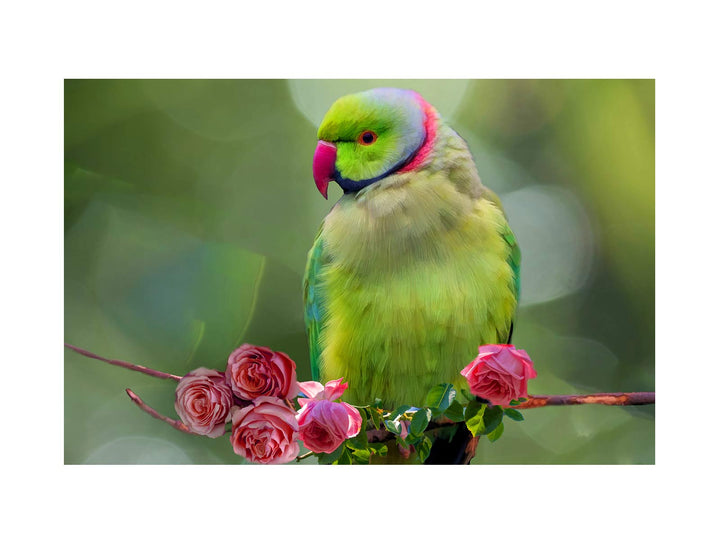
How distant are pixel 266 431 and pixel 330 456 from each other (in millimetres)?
203

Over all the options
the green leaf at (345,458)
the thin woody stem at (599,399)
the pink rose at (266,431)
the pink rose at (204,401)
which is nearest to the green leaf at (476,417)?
the thin woody stem at (599,399)

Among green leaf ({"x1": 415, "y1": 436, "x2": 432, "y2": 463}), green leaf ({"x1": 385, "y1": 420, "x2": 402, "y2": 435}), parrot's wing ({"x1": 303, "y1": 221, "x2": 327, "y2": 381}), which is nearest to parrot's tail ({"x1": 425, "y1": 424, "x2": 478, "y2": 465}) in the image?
green leaf ({"x1": 415, "y1": 436, "x2": 432, "y2": 463})

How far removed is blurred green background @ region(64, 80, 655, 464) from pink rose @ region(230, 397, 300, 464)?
8 cm

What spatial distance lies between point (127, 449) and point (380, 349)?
81 centimetres

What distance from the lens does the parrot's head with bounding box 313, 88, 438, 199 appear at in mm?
2037

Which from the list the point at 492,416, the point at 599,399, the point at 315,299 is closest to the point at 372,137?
the point at 315,299

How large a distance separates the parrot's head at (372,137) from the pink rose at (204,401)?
65cm

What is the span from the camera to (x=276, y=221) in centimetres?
211

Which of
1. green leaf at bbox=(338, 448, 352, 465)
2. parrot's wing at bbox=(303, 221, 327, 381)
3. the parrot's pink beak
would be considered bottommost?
green leaf at bbox=(338, 448, 352, 465)

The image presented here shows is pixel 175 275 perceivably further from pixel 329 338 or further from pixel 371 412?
pixel 371 412

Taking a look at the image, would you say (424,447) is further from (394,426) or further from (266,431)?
(266,431)

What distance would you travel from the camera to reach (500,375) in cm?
195

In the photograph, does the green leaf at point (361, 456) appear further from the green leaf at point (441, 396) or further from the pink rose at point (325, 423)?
the green leaf at point (441, 396)

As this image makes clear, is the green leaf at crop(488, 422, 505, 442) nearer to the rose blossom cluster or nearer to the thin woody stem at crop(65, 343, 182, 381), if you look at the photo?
the rose blossom cluster
